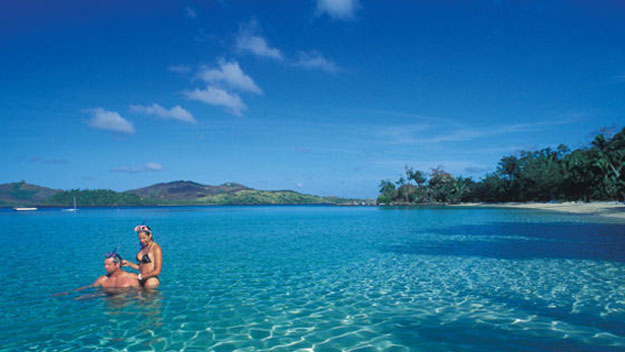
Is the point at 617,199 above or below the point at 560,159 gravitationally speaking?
below

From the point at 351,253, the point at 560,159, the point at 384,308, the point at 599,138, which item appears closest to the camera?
the point at 384,308

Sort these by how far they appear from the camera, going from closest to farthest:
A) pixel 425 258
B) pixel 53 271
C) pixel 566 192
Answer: pixel 53 271 → pixel 425 258 → pixel 566 192

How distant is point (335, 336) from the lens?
26.9ft

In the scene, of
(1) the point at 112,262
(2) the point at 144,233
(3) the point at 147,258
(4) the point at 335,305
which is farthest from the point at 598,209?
(1) the point at 112,262

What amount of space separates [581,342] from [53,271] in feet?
63.8

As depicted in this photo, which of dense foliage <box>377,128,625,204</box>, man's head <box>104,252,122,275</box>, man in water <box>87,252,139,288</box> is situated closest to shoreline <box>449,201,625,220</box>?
dense foliage <box>377,128,625,204</box>

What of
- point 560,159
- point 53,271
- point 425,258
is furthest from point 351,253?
point 560,159

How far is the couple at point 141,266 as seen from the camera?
11.8 meters

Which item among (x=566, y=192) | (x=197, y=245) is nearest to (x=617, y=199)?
(x=566, y=192)

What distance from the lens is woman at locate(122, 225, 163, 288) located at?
38.3 feet

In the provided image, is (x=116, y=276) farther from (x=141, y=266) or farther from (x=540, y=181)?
(x=540, y=181)

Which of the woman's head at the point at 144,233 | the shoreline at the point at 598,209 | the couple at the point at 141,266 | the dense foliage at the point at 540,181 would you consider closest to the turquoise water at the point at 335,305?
the couple at the point at 141,266

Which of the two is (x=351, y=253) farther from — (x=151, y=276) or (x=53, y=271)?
(x=53, y=271)

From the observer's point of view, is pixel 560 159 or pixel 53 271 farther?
pixel 560 159
